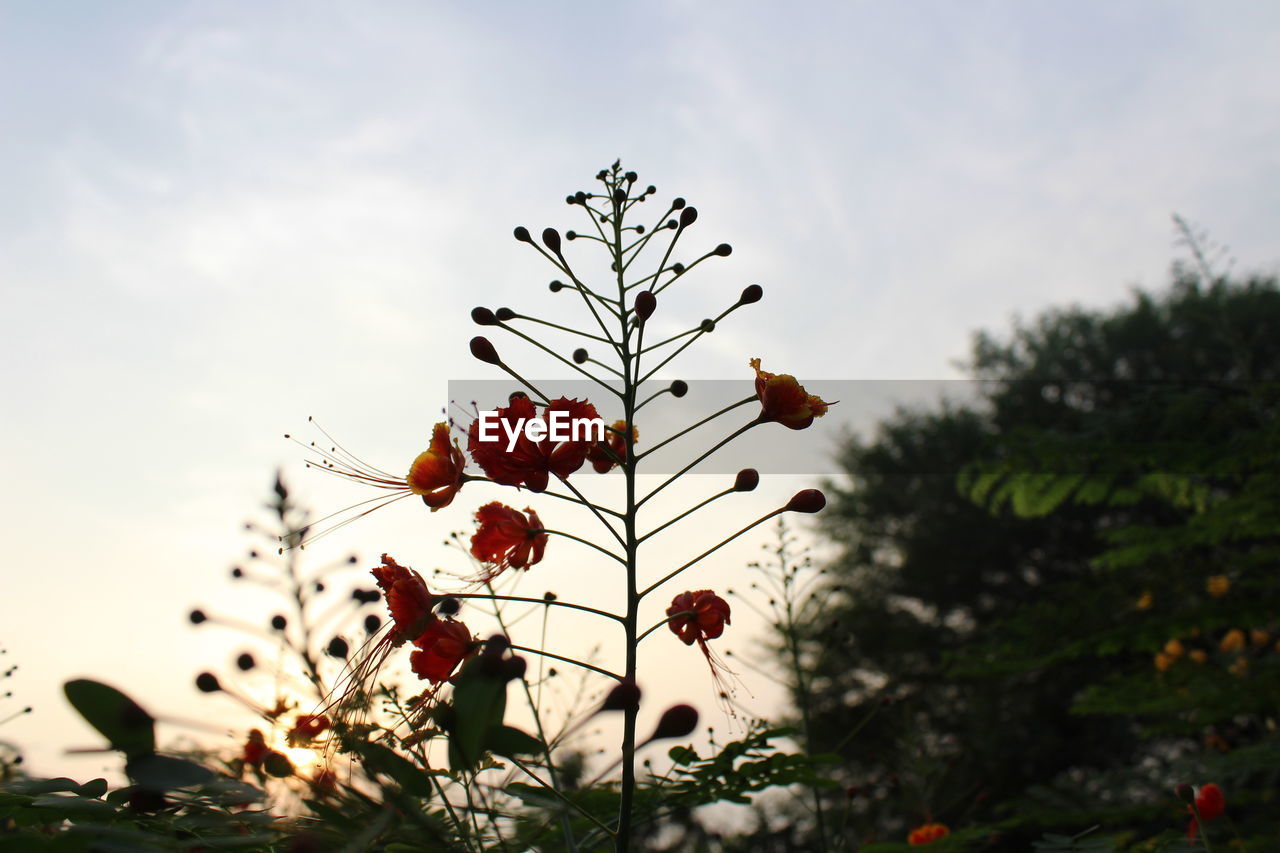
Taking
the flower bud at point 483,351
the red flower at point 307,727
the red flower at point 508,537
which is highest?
the flower bud at point 483,351

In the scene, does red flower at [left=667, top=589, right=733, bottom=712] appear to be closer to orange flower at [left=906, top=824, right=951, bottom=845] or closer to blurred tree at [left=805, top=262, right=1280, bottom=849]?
blurred tree at [left=805, top=262, right=1280, bottom=849]

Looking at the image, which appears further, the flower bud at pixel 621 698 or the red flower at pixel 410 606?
the red flower at pixel 410 606

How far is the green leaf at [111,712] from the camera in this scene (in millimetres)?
714

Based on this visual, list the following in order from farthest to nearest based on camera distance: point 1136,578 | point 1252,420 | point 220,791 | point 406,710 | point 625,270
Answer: point 1136,578
point 1252,420
point 625,270
point 406,710
point 220,791

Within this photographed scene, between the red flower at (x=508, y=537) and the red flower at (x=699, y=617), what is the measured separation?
0.80 feet

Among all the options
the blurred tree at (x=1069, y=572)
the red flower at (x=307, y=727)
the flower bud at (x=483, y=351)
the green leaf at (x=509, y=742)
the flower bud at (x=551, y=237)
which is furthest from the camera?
the blurred tree at (x=1069, y=572)

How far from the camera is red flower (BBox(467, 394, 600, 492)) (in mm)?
1306

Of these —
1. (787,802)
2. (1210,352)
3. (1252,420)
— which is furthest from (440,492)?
(1210,352)

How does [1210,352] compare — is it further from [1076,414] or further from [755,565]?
[755,565]

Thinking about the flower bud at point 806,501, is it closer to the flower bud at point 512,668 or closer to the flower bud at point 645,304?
the flower bud at point 645,304

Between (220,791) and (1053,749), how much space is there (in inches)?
567

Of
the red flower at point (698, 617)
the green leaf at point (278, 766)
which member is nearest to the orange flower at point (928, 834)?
the red flower at point (698, 617)

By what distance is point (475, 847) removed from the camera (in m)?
0.89

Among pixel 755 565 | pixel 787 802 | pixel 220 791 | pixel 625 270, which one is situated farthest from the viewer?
pixel 787 802
